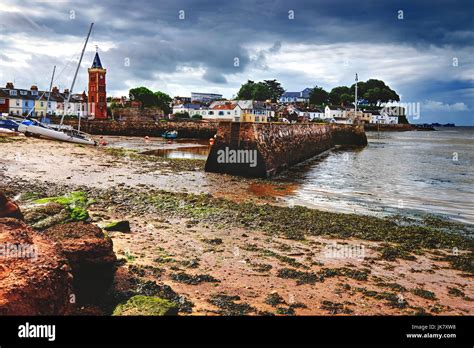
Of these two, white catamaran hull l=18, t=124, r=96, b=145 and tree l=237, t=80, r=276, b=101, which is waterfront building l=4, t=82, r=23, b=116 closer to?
white catamaran hull l=18, t=124, r=96, b=145

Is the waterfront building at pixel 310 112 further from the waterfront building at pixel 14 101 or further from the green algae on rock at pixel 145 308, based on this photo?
the green algae on rock at pixel 145 308

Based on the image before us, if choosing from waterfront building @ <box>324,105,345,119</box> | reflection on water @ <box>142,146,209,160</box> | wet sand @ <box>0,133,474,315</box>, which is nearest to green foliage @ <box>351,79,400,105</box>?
waterfront building @ <box>324,105,345,119</box>

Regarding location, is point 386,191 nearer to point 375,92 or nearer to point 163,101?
point 163,101

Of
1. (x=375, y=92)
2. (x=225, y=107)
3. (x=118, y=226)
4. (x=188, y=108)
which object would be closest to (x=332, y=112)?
(x=375, y=92)

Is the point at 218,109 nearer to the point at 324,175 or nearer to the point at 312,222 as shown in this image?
the point at 324,175

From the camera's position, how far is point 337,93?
166 m

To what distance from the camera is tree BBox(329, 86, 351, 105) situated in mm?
164500

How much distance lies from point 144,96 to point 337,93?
90840mm

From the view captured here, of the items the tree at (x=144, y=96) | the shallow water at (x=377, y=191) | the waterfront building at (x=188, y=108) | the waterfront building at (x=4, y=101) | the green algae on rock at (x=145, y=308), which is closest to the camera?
the green algae on rock at (x=145, y=308)

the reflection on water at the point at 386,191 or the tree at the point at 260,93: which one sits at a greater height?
the tree at the point at 260,93

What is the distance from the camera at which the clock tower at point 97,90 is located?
267 ft

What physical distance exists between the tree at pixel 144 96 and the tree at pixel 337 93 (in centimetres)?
8600

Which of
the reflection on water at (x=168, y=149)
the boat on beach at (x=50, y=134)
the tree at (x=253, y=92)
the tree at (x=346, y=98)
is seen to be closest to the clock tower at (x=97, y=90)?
the reflection on water at (x=168, y=149)
